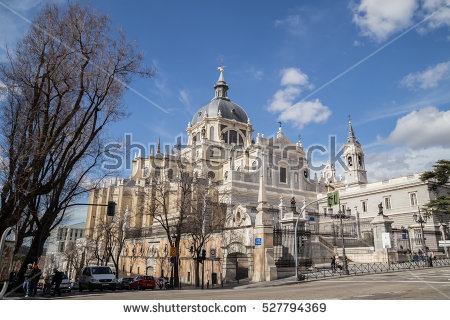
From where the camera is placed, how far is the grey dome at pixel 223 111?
68062 millimetres

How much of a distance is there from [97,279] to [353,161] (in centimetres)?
5338

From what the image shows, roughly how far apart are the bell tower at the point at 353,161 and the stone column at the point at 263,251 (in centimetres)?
4519

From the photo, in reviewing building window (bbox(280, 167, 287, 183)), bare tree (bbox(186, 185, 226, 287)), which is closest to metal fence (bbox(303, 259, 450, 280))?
bare tree (bbox(186, 185, 226, 287))

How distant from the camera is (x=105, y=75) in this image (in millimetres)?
15938

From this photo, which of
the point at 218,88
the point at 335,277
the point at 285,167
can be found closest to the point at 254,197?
the point at 285,167

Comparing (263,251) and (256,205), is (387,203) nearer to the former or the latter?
(256,205)

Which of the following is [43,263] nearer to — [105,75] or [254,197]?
[254,197]

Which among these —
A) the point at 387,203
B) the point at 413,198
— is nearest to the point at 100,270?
the point at 413,198

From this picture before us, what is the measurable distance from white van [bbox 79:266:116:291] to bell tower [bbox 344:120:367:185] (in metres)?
50.9

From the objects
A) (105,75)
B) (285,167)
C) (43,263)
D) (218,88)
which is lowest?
(43,263)

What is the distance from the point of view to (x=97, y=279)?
19828mm

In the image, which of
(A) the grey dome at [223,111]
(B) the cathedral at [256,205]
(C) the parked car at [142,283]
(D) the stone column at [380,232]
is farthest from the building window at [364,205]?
(C) the parked car at [142,283]

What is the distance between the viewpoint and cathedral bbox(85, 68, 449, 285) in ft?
76.5

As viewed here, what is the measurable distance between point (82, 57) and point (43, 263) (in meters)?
86.3
